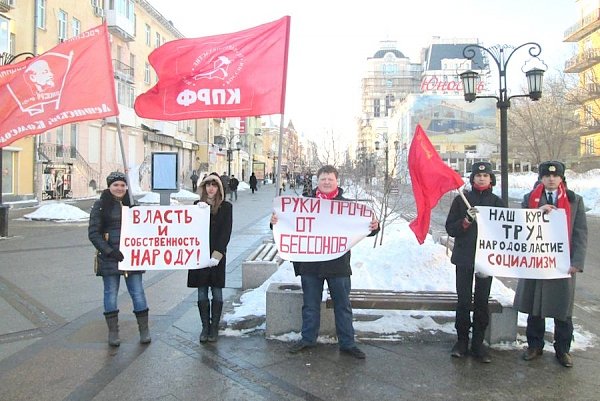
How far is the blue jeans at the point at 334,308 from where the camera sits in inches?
192

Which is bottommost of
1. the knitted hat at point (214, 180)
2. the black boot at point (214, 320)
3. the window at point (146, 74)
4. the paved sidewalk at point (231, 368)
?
the paved sidewalk at point (231, 368)

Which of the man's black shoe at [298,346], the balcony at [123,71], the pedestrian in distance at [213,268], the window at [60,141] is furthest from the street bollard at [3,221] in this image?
the balcony at [123,71]

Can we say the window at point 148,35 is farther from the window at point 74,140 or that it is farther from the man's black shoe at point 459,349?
the man's black shoe at point 459,349

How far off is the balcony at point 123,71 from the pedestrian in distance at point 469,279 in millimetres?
39072

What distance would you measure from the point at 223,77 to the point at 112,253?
2.23 metres

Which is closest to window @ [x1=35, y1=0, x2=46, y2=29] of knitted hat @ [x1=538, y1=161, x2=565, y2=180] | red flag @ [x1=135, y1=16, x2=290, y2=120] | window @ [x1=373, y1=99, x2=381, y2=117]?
red flag @ [x1=135, y1=16, x2=290, y2=120]

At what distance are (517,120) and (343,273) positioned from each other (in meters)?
51.2

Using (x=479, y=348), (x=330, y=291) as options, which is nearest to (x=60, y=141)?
(x=330, y=291)

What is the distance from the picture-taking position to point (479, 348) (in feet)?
15.8

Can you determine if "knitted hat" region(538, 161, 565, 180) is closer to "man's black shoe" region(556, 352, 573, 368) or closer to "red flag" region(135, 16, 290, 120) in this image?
"man's black shoe" region(556, 352, 573, 368)

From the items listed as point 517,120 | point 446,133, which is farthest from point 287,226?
point 446,133

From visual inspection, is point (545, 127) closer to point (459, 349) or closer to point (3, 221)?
point (3, 221)

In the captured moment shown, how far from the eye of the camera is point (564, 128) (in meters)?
44.1

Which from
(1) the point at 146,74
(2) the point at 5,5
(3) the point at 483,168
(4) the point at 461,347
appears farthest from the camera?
(1) the point at 146,74
